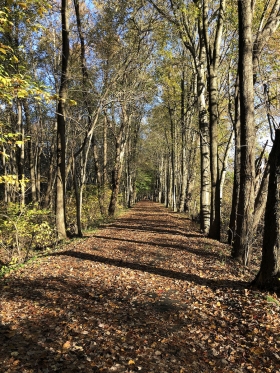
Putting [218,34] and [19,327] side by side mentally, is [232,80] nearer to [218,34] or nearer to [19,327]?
[218,34]

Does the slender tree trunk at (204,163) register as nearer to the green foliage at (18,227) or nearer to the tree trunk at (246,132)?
the tree trunk at (246,132)

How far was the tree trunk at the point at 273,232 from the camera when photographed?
562cm

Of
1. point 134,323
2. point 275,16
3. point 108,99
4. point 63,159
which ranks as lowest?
point 134,323

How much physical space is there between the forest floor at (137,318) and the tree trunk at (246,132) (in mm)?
928

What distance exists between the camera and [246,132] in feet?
25.7

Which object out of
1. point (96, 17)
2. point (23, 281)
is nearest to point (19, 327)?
Result: point (23, 281)

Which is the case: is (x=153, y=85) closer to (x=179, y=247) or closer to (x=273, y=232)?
(x=179, y=247)

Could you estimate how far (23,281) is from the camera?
6.98 meters

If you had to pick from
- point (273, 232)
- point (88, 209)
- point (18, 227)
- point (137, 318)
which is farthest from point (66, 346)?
point (88, 209)

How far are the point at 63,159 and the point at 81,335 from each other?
857cm

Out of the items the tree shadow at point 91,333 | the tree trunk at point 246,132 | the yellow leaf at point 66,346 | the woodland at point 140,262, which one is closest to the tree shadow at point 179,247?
the woodland at point 140,262

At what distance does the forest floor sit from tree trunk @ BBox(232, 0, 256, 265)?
0.93 meters

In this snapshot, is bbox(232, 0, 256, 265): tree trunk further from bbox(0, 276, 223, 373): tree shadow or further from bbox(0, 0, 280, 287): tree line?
bbox(0, 276, 223, 373): tree shadow

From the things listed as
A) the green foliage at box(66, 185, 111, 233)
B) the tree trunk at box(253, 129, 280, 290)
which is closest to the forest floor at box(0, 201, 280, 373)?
the tree trunk at box(253, 129, 280, 290)
